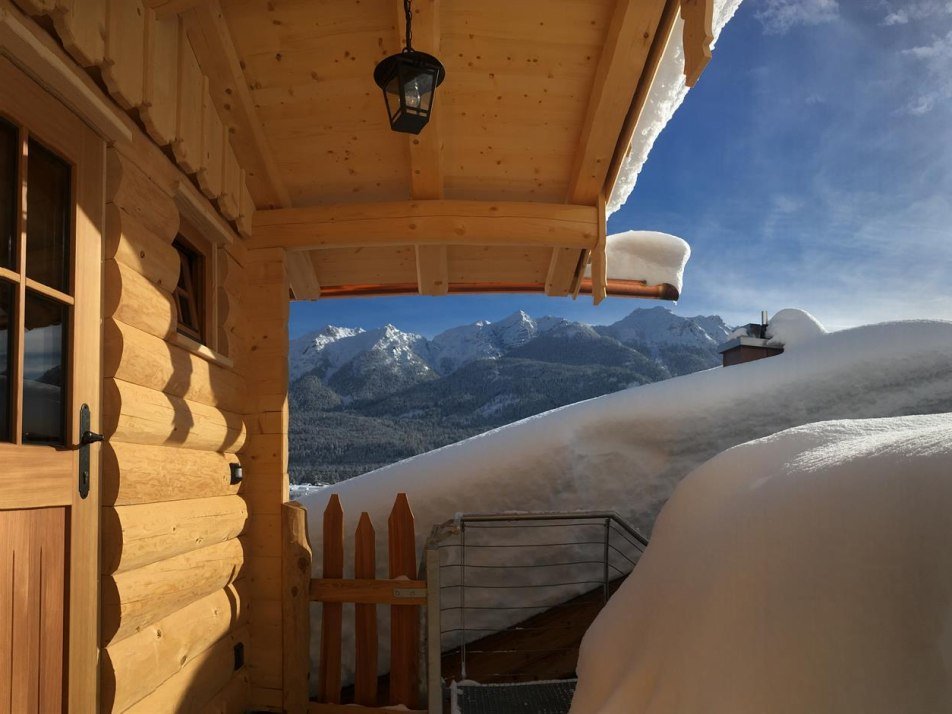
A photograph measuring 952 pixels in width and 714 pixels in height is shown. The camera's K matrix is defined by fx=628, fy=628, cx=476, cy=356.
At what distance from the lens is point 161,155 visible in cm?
255

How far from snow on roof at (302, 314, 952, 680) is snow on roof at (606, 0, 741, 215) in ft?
6.61

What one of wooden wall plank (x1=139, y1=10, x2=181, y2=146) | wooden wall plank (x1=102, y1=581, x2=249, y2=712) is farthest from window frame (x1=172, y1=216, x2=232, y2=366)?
wooden wall plank (x1=102, y1=581, x2=249, y2=712)

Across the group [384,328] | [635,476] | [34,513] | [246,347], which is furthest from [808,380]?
[384,328]

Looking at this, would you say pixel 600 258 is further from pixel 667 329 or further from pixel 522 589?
pixel 667 329

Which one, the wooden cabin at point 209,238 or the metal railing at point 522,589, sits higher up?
the wooden cabin at point 209,238

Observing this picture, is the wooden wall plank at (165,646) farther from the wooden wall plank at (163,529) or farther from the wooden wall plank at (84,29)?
the wooden wall plank at (84,29)

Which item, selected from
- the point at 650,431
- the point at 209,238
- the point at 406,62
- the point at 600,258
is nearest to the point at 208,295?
the point at 209,238

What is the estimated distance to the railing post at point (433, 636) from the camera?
3199 mm

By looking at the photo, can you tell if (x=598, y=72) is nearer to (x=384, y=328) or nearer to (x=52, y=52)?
(x=52, y=52)

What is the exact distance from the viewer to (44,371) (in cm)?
185

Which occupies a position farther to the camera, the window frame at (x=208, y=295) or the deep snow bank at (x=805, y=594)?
the window frame at (x=208, y=295)

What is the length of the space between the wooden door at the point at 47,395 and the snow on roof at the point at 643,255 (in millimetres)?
3413

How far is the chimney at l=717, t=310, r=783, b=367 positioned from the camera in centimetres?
958

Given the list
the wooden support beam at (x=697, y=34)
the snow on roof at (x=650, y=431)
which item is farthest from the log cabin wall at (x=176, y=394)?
the wooden support beam at (x=697, y=34)
